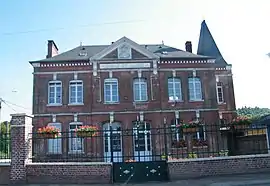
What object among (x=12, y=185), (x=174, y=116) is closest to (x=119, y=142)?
(x=174, y=116)

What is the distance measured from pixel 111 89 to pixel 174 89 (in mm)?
4851

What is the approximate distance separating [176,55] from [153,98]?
4153mm

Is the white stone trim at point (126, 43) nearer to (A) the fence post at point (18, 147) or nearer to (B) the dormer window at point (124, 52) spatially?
(B) the dormer window at point (124, 52)

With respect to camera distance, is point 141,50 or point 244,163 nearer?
point 244,163

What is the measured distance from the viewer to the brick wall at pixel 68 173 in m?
10.3

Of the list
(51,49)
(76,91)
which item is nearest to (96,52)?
(51,49)

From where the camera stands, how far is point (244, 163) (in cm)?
1087

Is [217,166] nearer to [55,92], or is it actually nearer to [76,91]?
[76,91]

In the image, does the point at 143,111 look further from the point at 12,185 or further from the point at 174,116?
the point at 12,185

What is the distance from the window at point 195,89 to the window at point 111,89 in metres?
5.69

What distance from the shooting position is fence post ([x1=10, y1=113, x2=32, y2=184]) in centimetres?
1024

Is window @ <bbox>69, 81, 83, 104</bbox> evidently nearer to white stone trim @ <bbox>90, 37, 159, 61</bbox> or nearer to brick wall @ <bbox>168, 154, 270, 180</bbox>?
white stone trim @ <bbox>90, 37, 159, 61</bbox>

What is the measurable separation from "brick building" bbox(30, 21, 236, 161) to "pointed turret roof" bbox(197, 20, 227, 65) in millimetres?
6103

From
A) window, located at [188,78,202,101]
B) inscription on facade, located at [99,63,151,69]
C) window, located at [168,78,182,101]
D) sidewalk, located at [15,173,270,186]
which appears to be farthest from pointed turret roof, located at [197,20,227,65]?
sidewalk, located at [15,173,270,186]
